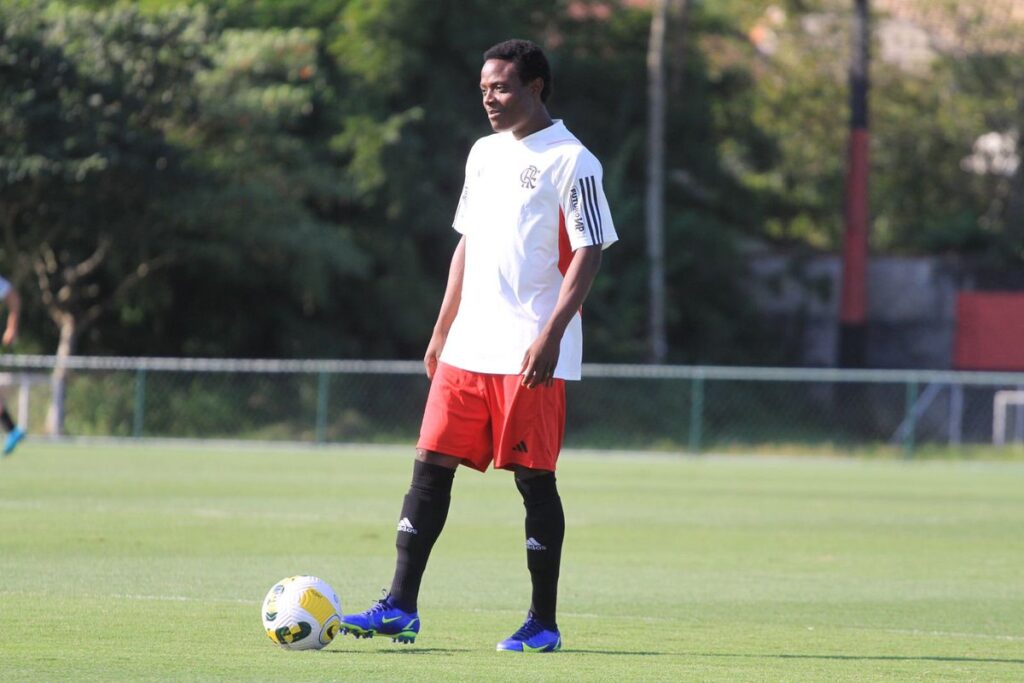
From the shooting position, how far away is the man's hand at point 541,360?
6473mm

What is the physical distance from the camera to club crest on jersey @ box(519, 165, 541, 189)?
21.9ft

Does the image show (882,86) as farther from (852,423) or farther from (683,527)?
(683,527)

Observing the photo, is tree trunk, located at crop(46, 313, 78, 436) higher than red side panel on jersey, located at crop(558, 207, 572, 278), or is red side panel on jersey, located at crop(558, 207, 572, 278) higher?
red side panel on jersey, located at crop(558, 207, 572, 278)

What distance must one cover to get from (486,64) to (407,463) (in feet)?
54.0

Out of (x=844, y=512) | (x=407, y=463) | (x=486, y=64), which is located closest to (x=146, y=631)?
(x=486, y=64)

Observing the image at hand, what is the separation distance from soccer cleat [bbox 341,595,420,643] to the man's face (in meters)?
1.88

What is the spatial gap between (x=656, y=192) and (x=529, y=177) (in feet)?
89.5

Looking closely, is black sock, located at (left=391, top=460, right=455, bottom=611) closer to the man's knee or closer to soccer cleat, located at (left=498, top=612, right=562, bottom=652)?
the man's knee

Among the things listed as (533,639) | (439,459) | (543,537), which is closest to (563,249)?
(439,459)

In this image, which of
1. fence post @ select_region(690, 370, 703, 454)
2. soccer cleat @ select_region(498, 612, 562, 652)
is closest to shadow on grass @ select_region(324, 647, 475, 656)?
soccer cleat @ select_region(498, 612, 562, 652)

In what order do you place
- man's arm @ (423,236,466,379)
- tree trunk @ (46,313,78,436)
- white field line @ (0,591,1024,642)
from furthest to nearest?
tree trunk @ (46,313,78,436), white field line @ (0,591,1024,642), man's arm @ (423,236,466,379)

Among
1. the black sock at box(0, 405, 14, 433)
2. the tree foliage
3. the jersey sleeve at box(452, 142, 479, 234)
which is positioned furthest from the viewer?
the tree foliage

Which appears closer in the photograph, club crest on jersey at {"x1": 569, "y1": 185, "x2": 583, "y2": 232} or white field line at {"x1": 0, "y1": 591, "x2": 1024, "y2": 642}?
club crest on jersey at {"x1": 569, "y1": 185, "x2": 583, "y2": 232}

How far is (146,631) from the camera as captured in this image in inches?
264
